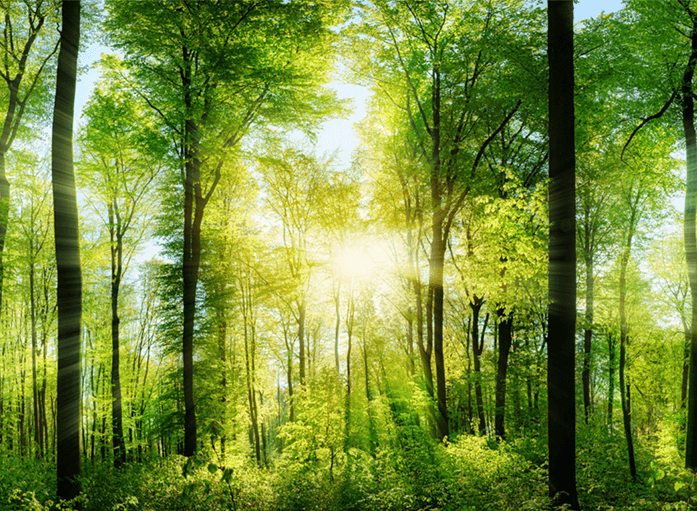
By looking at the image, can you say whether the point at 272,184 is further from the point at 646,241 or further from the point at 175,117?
the point at 646,241

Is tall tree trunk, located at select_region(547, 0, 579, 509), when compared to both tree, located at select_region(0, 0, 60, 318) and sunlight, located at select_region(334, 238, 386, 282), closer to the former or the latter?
sunlight, located at select_region(334, 238, 386, 282)

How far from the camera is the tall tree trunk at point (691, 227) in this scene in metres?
8.63

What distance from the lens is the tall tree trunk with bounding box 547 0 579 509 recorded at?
468 cm

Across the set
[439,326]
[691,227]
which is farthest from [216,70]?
[691,227]

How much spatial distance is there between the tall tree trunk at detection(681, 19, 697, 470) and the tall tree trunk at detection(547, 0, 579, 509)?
618 centimetres

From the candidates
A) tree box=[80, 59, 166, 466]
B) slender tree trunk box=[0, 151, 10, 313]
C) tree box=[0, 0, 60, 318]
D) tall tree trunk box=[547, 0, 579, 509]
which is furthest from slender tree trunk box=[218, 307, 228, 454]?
tall tree trunk box=[547, 0, 579, 509]

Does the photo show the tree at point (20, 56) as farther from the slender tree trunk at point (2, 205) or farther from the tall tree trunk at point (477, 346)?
the tall tree trunk at point (477, 346)

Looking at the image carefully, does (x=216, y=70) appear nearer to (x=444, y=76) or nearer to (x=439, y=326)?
(x=444, y=76)

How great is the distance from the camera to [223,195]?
52.7 feet

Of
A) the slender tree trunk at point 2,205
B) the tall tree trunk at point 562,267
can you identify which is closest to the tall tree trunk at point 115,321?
the slender tree trunk at point 2,205

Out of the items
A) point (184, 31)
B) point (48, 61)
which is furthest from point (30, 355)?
point (184, 31)

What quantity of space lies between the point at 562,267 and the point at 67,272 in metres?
7.33

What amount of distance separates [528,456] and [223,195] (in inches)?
574

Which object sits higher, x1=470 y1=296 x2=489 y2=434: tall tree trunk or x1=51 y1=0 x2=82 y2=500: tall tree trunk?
x1=51 y1=0 x2=82 y2=500: tall tree trunk
